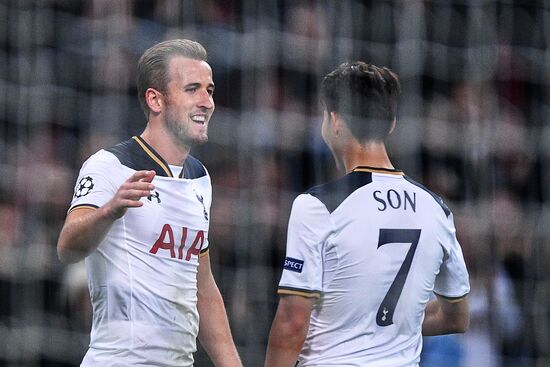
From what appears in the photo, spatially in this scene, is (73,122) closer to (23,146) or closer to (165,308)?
(23,146)

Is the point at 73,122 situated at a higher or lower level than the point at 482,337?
higher

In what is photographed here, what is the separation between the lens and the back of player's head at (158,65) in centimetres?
422

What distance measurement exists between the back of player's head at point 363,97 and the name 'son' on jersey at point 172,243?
715 millimetres

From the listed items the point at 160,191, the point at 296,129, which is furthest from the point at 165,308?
the point at 296,129

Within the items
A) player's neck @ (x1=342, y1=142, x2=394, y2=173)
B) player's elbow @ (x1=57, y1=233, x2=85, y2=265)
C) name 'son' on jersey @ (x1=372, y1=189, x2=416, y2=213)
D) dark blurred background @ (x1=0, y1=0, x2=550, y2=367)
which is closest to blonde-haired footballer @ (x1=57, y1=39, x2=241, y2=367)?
player's elbow @ (x1=57, y1=233, x2=85, y2=265)

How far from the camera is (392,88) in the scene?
3959 mm

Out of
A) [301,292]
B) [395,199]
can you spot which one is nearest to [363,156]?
[395,199]

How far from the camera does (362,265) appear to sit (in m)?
3.75

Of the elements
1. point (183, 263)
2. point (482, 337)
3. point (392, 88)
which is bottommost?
point (482, 337)

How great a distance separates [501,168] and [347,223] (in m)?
3.30

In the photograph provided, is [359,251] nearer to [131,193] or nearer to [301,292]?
[301,292]

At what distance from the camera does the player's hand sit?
353 centimetres

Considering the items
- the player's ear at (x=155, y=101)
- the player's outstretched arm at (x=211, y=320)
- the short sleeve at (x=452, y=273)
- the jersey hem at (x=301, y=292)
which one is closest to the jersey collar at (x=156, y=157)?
the player's ear at (x=155, y=101)

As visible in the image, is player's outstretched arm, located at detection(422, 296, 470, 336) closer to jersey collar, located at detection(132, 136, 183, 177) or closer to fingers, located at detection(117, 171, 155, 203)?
jersey collar, located at detection(132, 136, 183, 177)
